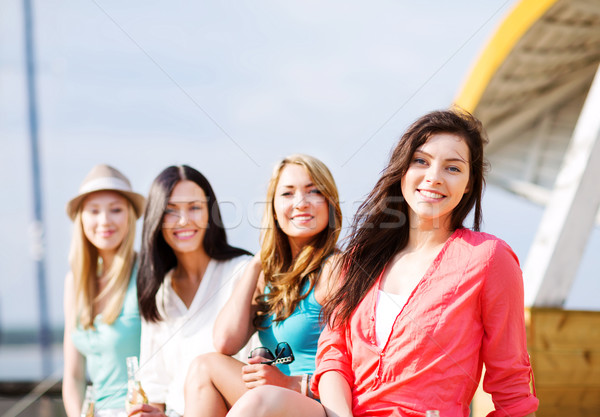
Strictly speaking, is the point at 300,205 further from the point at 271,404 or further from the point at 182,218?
the point at 271,404

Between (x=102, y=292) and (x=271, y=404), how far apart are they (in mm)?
1593

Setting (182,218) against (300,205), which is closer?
(300,205)

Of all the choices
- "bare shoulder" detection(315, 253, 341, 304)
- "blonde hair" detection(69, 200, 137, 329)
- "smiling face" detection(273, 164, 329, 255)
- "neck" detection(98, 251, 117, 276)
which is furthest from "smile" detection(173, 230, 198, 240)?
"bare shoulder" detection(315, 253, 341, 304)

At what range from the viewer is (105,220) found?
316 centimetres

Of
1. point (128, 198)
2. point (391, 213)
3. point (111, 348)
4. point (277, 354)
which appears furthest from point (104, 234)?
point (391, 213)

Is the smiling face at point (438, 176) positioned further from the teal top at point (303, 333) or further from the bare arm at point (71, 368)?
the bare arm at point (71, 368)

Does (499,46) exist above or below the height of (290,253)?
above

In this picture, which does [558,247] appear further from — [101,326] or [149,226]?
[101,326]

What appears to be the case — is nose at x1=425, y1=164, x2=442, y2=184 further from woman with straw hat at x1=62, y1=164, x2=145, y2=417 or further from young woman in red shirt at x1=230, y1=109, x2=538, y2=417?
woman with straw hat at x1=62, y1=164, x2=145, y2=417

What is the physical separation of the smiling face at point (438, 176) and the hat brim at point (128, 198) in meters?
1.68

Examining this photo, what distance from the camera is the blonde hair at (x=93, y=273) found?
3074 mm

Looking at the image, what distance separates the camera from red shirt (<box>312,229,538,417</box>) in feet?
6.18

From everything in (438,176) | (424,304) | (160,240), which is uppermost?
(438,176)

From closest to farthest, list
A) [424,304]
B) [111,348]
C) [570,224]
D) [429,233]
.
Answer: [424,304], [429,233], [111,348], [570,224]
